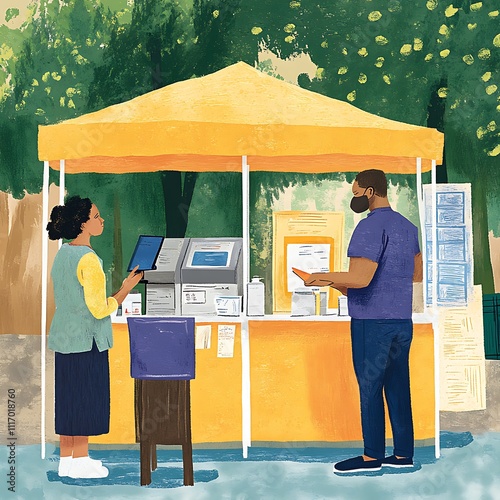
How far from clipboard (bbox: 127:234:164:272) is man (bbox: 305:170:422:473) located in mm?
1247

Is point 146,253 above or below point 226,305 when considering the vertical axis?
above

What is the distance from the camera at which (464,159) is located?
8891 mm

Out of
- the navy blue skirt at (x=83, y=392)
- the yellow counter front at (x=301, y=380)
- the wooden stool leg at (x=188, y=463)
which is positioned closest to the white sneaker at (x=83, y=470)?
the navy blue skirt at (x=83, y=392)

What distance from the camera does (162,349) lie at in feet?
19.2

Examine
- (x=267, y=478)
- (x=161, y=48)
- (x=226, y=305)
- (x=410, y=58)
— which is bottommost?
(x=267, y=478)

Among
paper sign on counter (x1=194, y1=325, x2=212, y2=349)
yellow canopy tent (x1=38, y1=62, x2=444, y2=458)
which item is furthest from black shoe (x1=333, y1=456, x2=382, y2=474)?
paper sign on counter (x1=194, y1=325, x2=212, y2=349)

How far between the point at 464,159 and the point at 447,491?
386cm

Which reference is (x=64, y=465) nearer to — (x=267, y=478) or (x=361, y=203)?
(x=267, y=478)

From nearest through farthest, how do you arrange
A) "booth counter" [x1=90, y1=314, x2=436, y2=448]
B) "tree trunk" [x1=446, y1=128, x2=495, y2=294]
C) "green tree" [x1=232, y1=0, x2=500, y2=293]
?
"booth counter" [x1=90, y1=314, x2=436, y2=448] < "green tree" [x1=232, y1=0, x2=500, y2=293] < "tree trunk" [x1=446, y1=128, x2=495, y2=294]

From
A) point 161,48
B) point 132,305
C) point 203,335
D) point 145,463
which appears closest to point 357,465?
point 145,463

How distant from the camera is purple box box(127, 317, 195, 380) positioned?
19.1 ft

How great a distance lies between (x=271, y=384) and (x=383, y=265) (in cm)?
150

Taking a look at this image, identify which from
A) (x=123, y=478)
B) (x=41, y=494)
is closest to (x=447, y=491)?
(x=123, y=478)

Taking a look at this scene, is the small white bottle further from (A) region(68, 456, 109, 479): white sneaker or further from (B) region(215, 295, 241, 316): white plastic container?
(A) region(68, 456, 109, 479): white sneaker
